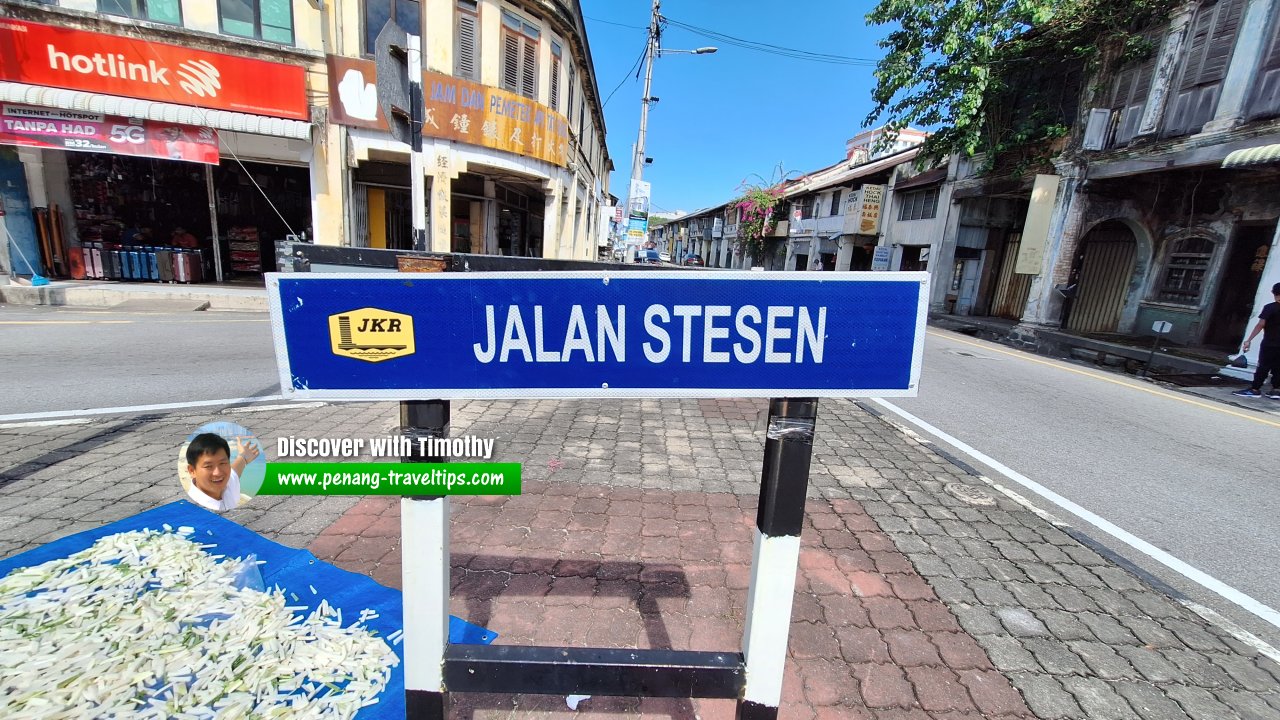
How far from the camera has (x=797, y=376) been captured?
1.24 meters

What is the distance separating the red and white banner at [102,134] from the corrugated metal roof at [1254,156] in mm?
20232

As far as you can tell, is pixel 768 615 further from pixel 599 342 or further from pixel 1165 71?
pixel 1165 71

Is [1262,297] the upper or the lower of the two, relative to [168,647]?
upper

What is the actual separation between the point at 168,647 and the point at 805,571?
2757mm

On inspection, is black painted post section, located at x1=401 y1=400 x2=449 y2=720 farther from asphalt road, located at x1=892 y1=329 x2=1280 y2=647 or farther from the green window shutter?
the green window shutter

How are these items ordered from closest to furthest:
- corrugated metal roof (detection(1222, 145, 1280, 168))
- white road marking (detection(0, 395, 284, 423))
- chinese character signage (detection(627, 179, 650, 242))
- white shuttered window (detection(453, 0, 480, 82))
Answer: white road marking (detection(0, 395, 284, 423))
corrugated metal roof (detection(1222, 145, 1280, 168))
white shuttered window (detection(453, 0, 480, 82))
chinese character signage (detection(627, 179, 650, 242))

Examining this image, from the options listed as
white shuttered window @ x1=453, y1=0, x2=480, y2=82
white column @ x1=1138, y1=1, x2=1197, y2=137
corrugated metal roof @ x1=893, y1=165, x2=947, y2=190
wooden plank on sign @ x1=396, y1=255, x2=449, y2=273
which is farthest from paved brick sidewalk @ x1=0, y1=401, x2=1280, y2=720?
corrugated metal roof @ x1=893, y1=165, x2=947, y2=190

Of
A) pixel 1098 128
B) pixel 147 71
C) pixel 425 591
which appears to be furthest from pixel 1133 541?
pixel 147 71

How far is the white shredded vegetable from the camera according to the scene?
1.65 metres

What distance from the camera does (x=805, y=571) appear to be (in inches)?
109

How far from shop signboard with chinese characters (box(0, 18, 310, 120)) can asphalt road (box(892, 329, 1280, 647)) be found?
13.5 meters

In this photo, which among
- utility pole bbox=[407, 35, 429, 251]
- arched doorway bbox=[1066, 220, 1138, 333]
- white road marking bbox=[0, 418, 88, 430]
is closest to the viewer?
white road marking bbox=[0, 418, 88, 430]

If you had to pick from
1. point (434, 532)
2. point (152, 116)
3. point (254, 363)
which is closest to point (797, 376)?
point (434, 532)

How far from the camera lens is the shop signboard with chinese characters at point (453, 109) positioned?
37.0 feet
